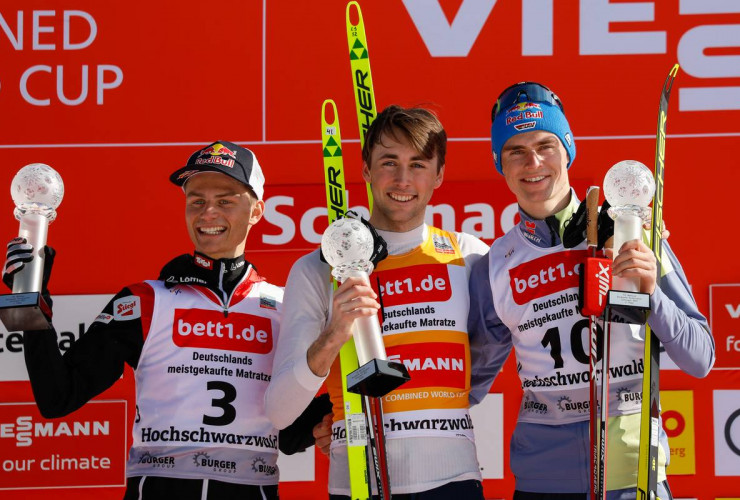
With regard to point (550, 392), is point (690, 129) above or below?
above

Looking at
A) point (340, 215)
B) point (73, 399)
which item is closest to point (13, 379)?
point (73, 399)

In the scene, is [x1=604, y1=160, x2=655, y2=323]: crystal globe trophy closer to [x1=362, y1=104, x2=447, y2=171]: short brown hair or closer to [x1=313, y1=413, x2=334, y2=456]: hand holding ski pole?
[x1=362, y1=104, x2=447, y2=171]: short brown hair

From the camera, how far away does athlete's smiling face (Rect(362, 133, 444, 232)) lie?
2473 mm

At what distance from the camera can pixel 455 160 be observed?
3.49m

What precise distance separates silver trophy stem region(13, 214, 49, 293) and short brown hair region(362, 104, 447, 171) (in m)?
0.86

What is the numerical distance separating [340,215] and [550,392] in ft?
2.49

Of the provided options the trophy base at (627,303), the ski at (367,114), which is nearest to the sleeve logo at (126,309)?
the ski at (367,114)

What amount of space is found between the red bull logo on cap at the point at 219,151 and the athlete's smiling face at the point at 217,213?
58mm

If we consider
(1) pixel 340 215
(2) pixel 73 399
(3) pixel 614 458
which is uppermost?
(1) pixel 340 215

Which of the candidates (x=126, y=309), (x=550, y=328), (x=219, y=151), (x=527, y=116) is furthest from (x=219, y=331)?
(x=527, y=116)

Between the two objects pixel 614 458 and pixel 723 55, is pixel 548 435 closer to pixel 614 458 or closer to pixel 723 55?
pixel 614 458

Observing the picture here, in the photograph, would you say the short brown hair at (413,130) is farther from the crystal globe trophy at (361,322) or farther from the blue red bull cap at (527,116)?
the crystal globe trophy at (361,322)

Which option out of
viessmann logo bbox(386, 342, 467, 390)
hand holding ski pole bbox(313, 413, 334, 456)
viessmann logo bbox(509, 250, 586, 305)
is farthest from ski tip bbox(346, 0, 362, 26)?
hand holding ski pole bbox(313, 413, 334, 456)

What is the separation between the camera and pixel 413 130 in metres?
2.49
